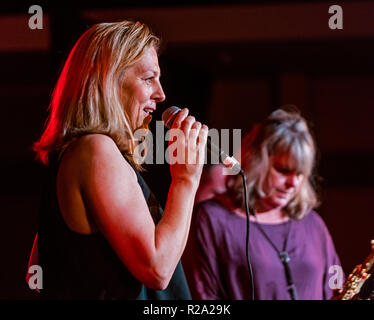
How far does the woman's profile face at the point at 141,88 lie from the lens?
139 centimetres

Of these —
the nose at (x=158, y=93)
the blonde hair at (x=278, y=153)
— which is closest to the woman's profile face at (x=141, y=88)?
the nose at (x=158, y=93)

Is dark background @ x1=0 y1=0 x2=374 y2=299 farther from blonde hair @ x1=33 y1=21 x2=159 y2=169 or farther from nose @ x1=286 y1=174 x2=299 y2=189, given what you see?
blonde hair @ x1=33 y1=21 x2=159 y2=169

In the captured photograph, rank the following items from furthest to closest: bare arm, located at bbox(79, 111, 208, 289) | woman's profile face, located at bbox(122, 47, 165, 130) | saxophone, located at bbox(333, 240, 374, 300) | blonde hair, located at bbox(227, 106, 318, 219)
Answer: blonde hair, located at bbox(227, 106, 318, 219) < saxophone, located at bbox(333, 240, 374, 300) < woman's profile face, located at bbox(122, 47, 165, 130) < bare arm, located at bbox(79, 111, 208, 289)

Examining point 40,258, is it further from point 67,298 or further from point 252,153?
point 252,153

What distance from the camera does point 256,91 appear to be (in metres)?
5.96

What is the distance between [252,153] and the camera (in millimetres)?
2363

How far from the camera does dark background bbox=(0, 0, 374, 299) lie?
185 inches

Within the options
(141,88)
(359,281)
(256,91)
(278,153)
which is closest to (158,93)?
(141,88)

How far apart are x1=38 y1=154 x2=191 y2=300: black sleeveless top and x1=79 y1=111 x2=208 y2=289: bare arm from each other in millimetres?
59

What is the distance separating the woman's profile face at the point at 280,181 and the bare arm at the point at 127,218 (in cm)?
105

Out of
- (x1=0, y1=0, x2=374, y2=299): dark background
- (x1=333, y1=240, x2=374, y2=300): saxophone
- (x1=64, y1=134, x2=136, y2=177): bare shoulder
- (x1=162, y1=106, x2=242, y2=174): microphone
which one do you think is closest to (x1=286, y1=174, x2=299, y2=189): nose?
(x1=333, y1=240, x2=374, y2=300): saxophone

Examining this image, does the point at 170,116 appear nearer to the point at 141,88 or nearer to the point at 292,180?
the point at 141,88

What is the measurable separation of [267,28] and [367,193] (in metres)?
1.99
